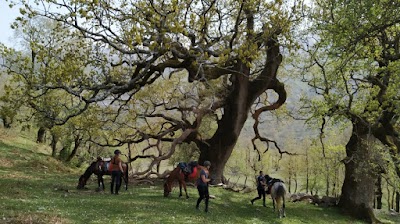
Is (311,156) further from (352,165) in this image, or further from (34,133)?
(34,133)

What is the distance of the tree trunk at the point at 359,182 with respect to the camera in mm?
29625

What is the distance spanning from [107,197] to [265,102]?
25.0 meters

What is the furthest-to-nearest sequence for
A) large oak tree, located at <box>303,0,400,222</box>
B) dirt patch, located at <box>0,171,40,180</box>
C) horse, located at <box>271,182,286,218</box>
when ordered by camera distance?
1. dirt patch, located at <box>0,171,40,180</box>
2. horse, located at <box>271,182,286,218</box>
3. large oak tree, located at <box>303,0,400,222</box>

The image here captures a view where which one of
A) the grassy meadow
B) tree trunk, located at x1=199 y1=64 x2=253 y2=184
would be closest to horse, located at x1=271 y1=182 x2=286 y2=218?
the grassy meadow

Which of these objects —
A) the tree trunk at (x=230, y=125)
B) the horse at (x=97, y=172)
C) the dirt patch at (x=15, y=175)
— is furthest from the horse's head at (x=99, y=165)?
Answer: the tree trunk at (x=230, y=125)

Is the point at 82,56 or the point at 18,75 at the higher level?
the point at 82,56

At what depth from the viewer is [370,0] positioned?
1465 centimetres

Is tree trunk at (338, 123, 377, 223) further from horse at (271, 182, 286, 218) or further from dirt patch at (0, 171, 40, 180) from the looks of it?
dirt patch at (0, 171, 40, 180)

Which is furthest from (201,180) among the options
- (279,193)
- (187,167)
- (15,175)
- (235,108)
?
(15,175)

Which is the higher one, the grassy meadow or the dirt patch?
the dirt patch

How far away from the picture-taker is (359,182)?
30438 millimetres

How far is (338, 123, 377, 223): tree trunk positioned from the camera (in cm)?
2962

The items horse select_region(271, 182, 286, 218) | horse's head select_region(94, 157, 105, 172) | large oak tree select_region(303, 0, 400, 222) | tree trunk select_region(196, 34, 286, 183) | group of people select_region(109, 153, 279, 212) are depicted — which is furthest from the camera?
tree trunk select_region(196, 34, 286, 183)

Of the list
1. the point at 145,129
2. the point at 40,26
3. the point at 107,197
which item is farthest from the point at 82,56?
the point at 40,26
